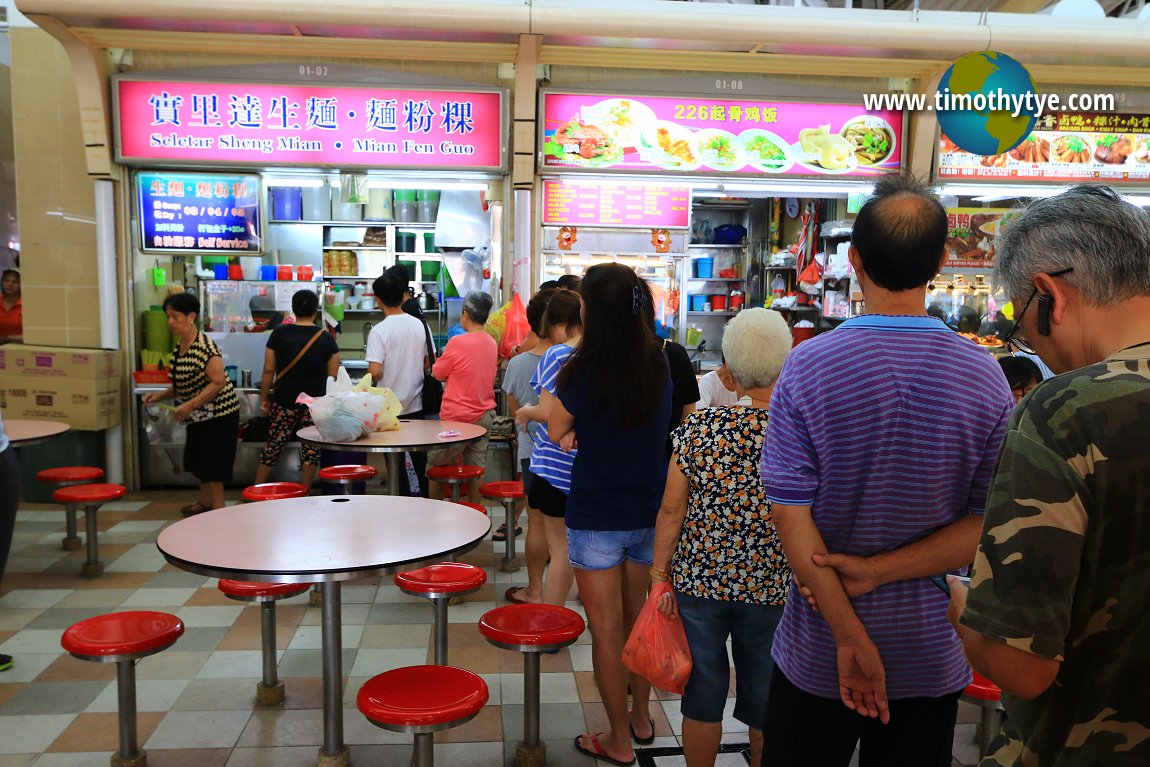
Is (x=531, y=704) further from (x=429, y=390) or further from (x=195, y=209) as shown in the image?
(x=195, y=209)

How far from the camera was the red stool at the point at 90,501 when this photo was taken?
4.78 meters

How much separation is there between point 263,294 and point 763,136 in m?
4.28

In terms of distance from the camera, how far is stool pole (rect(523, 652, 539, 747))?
290 cm

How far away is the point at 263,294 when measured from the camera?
7.13 metres

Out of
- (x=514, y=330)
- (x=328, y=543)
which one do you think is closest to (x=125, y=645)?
(x=328, y=543)

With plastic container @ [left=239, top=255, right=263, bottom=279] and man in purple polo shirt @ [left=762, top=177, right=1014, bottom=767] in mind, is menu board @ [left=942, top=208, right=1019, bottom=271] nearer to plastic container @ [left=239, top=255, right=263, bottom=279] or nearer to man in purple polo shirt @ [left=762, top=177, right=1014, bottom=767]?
man in purple polo shirt @ [left=762, top=177, right=1014, bottom=767]

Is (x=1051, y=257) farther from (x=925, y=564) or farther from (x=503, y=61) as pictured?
(x=503, y=61)

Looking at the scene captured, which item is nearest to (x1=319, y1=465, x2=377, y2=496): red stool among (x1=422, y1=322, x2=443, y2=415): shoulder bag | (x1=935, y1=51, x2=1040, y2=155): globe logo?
(x1=422, y1=322, x2=443, y2=415): shoulder bag

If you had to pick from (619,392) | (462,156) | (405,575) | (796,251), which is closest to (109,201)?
(462,156)

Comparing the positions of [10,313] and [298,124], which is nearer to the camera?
[298,124]

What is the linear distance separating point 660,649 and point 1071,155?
20.5 feet

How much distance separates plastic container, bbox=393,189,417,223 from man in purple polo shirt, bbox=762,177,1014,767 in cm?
→ 719

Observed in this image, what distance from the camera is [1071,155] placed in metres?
6.64

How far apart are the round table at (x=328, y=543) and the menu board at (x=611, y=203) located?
379 centimetres
